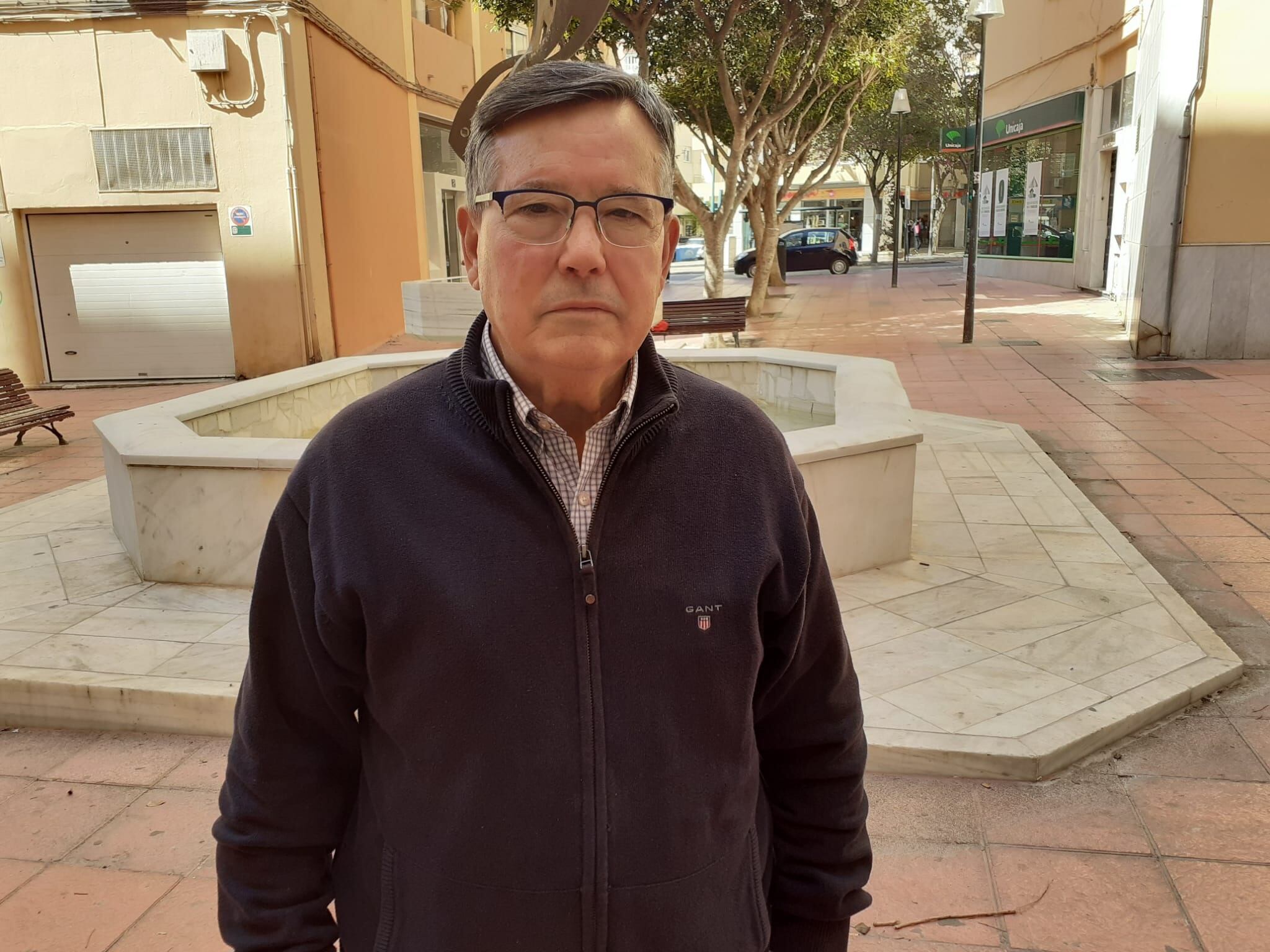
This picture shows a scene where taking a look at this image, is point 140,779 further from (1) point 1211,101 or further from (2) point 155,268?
(1) point 1211,101

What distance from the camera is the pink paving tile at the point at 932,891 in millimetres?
2791

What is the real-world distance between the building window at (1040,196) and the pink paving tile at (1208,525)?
1883 cm

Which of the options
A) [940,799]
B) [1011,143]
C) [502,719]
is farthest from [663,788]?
[1011,143]

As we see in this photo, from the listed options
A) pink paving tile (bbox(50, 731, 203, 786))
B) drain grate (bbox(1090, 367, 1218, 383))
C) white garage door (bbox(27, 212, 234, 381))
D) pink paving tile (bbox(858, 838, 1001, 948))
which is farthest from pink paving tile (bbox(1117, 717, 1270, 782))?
white garage door (bbox(27, 212, 234, 381))

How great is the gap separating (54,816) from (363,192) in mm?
13888

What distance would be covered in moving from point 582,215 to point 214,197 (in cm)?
1369

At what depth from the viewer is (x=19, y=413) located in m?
9.44

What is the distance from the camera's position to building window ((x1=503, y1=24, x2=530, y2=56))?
76.9ft

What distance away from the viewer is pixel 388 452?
4.70ft

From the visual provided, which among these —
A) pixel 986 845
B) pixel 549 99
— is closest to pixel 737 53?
pixel 986 845

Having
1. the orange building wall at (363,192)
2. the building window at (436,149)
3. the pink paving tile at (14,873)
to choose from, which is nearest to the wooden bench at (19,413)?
the orange building wall at (363,192)

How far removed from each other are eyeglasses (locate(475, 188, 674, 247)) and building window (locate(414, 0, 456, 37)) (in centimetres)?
1949

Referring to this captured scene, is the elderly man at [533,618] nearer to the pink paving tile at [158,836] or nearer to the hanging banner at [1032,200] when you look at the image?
the pink paving tile at [158,836]

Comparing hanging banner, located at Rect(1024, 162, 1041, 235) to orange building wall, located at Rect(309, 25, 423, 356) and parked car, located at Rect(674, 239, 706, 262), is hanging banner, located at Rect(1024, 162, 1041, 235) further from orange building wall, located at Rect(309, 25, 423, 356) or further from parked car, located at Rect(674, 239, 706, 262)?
parked car, located at Rect(674, 239, 706, 262)
